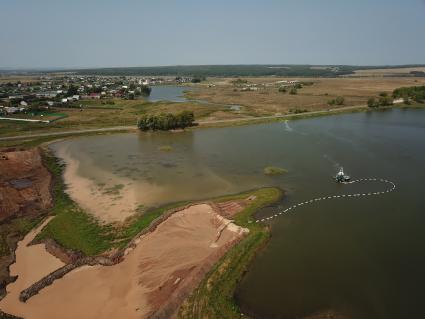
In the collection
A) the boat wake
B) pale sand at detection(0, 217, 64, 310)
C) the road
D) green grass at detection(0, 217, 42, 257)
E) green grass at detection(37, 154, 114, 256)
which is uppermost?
the road

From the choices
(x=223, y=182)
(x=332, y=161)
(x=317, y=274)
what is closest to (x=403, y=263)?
(x=317, y=274)

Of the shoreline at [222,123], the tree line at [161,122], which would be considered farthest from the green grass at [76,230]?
the tree line at [161,122]

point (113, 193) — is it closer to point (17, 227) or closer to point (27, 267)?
point (17, 227)

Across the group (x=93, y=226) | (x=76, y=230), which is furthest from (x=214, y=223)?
(x=76, y=230)

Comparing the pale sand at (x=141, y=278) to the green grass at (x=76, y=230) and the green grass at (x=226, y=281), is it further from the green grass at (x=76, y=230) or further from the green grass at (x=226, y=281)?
the green grass at (x=76, y=230)

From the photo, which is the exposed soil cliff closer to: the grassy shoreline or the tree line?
the grassy shoreline

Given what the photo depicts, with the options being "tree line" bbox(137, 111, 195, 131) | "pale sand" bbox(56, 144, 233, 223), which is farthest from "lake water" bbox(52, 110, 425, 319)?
"tree line" bbox(137, 111, 195, 131)

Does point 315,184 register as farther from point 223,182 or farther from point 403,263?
point 403,263
